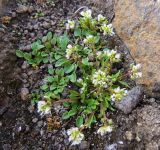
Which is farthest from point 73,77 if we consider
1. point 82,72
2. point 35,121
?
point 35,121

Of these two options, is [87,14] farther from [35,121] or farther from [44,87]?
[35,121]

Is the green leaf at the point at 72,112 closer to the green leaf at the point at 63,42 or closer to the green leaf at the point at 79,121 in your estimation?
the green leaf at the point at 79,121

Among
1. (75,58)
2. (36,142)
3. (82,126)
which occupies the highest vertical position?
(75,58)

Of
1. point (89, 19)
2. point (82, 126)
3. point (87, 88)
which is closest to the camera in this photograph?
point (82, 126)

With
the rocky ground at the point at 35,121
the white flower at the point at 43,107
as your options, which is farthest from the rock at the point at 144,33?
the white flower at the point at 43,107

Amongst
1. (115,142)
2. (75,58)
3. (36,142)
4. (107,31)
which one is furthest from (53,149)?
(107,31)

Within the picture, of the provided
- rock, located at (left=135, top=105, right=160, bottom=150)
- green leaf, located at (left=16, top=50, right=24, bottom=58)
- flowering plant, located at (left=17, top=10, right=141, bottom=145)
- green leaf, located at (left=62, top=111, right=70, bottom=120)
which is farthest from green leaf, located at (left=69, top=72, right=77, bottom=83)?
rock, located at (left=135, top=105, right=160, bottom=150)

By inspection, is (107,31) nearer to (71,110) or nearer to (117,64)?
(117,64)
